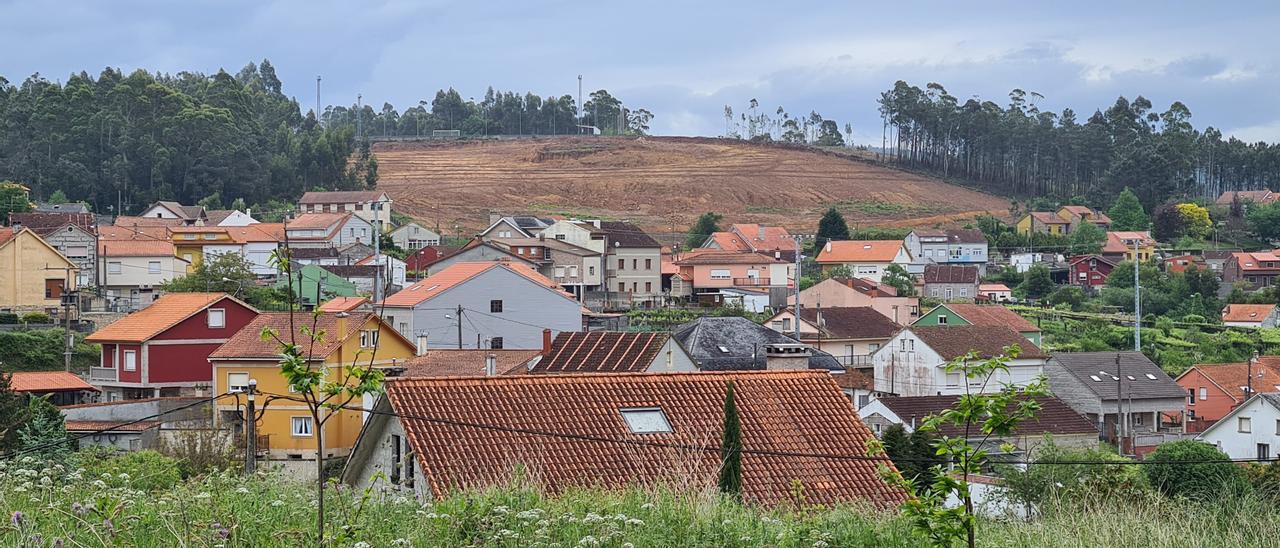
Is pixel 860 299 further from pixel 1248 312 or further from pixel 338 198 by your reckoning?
pixel 338 198

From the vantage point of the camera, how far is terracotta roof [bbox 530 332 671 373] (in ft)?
74.0

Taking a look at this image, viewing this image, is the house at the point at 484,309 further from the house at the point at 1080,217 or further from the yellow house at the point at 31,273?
the house at the point at 1080,217

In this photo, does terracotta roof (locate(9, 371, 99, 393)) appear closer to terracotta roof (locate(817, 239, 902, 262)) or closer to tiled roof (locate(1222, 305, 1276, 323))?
terracotta roof (locate(817, 239, 902, 262))

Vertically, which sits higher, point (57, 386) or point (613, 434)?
point (613, 434)

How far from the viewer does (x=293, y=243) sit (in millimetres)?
52188

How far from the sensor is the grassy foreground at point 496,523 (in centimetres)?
615

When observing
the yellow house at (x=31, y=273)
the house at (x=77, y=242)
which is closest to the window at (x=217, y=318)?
the yellow house at (x=31, y=273)

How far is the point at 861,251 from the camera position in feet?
197

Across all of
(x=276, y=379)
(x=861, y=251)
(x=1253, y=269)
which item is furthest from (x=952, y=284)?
(x=276, y=379)

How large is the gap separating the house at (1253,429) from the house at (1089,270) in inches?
1349

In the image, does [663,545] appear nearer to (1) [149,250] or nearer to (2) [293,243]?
(1) [149,250]

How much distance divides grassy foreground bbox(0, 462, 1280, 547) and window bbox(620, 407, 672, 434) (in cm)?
401

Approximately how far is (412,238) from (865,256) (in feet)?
64.1

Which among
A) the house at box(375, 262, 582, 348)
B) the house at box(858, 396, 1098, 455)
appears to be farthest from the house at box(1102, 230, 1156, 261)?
the house at box(858, 396, 1098, 455)
